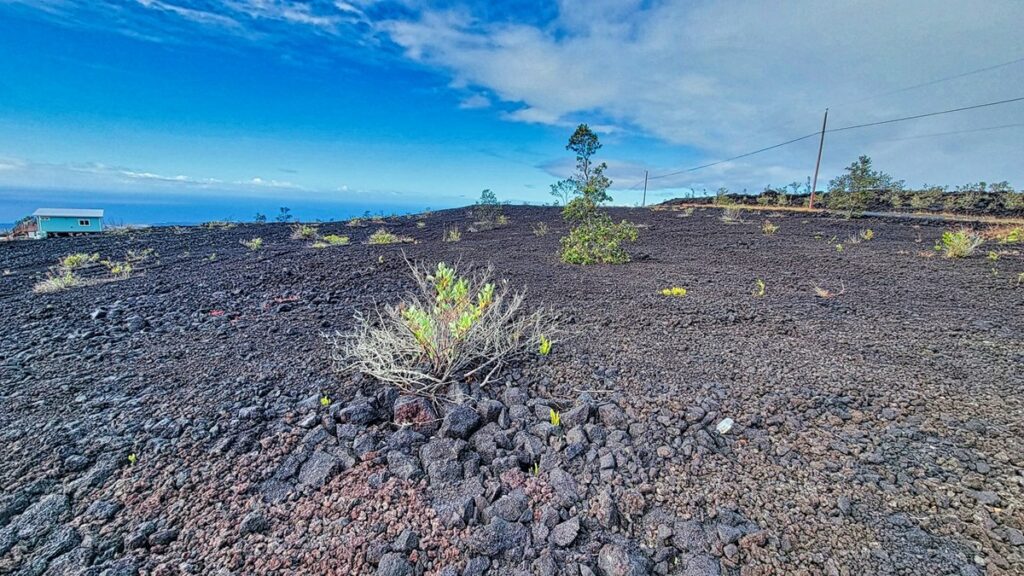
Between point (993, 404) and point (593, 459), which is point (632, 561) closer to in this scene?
point (593, 459)

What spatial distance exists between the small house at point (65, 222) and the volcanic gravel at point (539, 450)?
20685 millimetres

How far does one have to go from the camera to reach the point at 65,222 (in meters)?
19.1

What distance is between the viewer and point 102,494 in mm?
1583

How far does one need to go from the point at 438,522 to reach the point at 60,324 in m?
4.30

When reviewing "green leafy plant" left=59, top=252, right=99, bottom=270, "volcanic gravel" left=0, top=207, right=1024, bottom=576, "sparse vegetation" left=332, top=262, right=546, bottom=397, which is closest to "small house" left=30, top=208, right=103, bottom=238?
"green leafy plant" left=59, top=252, right=99, bottom=270

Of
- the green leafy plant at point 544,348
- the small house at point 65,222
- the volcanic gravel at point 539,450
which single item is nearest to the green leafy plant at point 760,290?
the volcanic gravel at point 539,450

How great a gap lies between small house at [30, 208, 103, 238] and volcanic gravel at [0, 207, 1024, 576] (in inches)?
814

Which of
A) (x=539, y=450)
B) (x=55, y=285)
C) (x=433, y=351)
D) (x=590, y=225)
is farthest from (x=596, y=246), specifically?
(x=55, y=285)

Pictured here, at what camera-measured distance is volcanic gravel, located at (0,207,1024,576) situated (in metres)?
1.38

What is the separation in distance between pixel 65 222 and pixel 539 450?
90.1 ft

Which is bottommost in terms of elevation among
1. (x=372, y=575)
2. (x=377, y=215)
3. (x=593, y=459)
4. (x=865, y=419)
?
(x=372, y=575)

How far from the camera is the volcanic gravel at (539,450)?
138cm

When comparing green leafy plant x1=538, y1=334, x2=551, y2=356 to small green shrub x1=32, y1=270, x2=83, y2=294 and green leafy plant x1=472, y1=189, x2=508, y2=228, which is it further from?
green leafy plant x1=472, y1=189, x2=508, y2=228

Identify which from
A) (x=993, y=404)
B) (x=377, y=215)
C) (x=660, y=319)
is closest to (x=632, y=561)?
(x=993, y=404)
